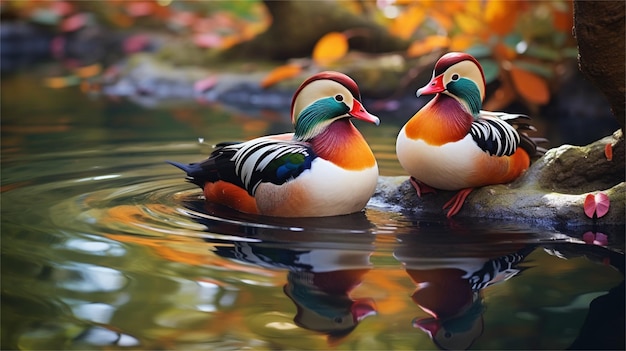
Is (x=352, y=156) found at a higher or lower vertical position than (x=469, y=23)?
lower

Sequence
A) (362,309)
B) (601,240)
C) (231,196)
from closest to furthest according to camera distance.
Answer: (362,309) < (601,240) < (231,196)

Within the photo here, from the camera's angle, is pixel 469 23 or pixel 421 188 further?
pixel 469 23

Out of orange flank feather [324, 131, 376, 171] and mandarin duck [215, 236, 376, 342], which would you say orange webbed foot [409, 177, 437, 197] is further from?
mandarin duck [215, 236, 376, 342]

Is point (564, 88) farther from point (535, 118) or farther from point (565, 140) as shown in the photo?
point (565, 140)

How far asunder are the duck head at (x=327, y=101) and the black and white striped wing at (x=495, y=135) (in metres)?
0.45

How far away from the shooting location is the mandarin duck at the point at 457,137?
11.9 feet

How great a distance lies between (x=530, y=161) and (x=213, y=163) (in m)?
1.50

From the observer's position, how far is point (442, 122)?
3.62 m

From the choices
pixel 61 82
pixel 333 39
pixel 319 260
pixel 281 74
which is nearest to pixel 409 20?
pixel 333 39

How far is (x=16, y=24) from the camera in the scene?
13617mm

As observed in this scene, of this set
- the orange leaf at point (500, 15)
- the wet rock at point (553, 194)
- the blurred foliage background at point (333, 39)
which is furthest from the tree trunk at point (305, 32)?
the wet rock at point (553, 194)

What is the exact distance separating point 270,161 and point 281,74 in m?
4.86

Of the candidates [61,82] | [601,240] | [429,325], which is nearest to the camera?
[429,325]

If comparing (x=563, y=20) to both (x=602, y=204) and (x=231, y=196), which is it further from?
(x=231, y=196)
